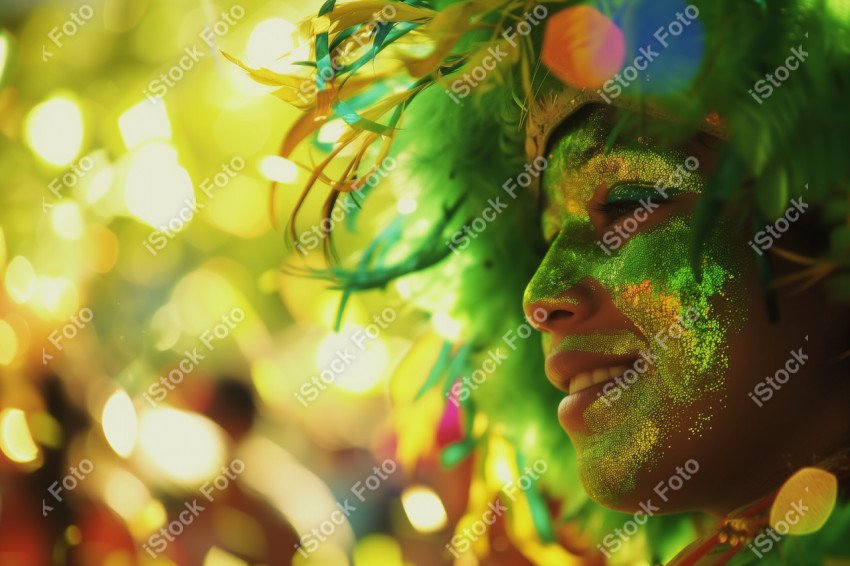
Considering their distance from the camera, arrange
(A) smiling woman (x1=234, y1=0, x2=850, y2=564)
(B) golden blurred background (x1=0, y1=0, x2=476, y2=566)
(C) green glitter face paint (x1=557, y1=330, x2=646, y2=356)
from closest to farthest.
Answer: (A) smiling woman (x1=234, y1=0, x2=850, y2=564), (C) green glitter face paint (x1=557, y1=330, x2=646, y2=356), (B) golden blurred background (x1=0, y1=0, x2=476, y2=566)

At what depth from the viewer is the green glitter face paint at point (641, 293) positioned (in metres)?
1.02

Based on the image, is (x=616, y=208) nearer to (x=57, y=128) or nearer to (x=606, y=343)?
(x=606, y=343)

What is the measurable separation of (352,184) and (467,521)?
0.95 metres

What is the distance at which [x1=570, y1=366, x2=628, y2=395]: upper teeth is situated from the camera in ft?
3.60

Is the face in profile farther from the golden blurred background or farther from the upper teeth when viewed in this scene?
the golden blurred background

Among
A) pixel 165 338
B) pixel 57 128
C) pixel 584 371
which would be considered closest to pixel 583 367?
pixel 584 371

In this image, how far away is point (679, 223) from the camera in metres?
1.07

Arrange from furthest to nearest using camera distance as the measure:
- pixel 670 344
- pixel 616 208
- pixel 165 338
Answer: pixel 165 338, pixel 616 208, pixel 670 344

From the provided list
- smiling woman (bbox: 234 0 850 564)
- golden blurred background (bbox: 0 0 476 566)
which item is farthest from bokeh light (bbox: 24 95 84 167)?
smiling woman (bbox: 234 0 850 564)

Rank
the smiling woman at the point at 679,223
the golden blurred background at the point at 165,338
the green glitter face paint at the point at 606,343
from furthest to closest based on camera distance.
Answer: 1. the golden blurred background at the point at 165,338
2. the green glitter face paint at the point at 606,343
3. the smiling woman at the point at 679,223

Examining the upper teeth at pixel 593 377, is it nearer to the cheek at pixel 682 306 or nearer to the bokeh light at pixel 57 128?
the cheek at pixel 682 306

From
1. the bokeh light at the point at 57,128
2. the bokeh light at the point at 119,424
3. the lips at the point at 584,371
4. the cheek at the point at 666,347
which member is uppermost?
the cheek at the point at 666,347

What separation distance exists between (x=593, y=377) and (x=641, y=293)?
0.42 ft

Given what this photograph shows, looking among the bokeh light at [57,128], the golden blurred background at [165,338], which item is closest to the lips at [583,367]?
the golden blurred background at [165,338]
